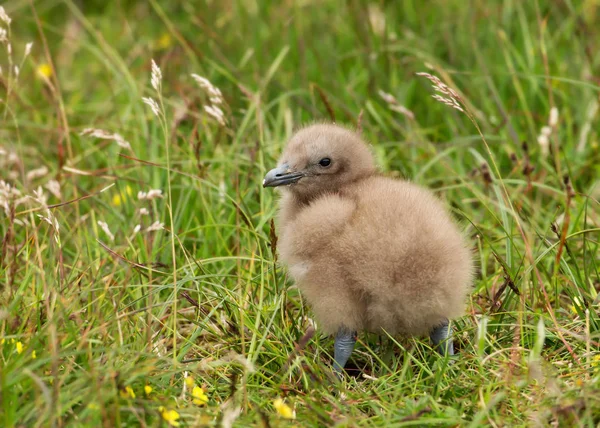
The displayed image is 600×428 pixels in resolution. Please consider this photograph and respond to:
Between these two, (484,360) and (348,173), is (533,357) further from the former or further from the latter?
(348,173)

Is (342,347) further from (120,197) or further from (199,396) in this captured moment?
(120,197)

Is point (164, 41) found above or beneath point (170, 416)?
beneath

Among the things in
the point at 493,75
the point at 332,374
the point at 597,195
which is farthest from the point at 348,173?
the point at 493,75

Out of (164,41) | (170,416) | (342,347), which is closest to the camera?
(170,416)

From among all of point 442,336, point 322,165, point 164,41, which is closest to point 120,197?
point 322,165

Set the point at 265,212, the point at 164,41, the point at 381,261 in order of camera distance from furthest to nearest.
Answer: the point at 164,41 < the point at 265,212 < the point at 381,261

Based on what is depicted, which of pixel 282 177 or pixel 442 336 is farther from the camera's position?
pixel 282 177

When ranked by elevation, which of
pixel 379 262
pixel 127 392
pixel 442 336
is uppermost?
pixel 379 262

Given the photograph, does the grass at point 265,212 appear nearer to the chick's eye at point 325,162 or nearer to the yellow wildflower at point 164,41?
the yellow wildflower at point 164,41
